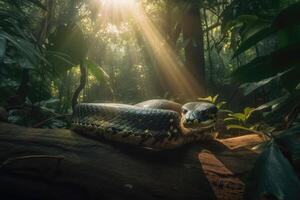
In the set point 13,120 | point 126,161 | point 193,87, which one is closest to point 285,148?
point 126,161

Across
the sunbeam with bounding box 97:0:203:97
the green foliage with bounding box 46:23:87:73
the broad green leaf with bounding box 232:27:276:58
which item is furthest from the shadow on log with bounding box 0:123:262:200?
the sunbeam with bounding box 97:0:203:97

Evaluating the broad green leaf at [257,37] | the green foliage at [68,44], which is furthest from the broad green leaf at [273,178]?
the green foliage at [68,44]

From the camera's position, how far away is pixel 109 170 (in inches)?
102

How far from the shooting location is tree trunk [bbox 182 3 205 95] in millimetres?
6547

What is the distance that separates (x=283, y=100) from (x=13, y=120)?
2.97 meters

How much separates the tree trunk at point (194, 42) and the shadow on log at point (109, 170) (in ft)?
12.8

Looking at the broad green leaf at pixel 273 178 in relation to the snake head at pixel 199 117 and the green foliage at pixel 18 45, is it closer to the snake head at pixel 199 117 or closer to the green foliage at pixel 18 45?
the green foliage at pixel 18 45

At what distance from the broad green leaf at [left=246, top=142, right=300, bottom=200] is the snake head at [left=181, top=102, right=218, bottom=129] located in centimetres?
176

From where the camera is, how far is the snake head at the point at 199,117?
3.58 m

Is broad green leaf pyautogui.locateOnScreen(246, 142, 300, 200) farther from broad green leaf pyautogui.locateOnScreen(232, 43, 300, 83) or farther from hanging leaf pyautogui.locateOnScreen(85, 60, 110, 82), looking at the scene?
hanging leaf pyautogui.locateOnScreen(85, 60, 110, 82)

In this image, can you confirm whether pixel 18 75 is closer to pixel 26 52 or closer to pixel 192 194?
pixel 26 52

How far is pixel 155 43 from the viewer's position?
864 cm

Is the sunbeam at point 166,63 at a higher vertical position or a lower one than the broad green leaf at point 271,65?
higher

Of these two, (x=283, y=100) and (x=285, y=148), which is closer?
(x=285, y=148)
